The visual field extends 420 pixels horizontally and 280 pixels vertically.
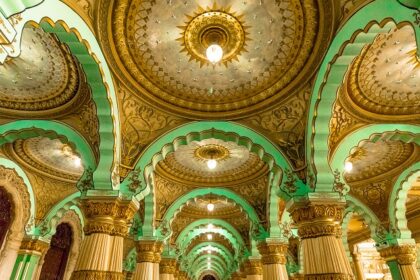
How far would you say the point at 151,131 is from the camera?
6855 millimetres

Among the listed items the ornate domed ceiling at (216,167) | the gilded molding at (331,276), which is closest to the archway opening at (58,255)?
the ornate domed ceiling at (216,167)

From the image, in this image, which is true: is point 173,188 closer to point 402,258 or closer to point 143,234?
point 143,234

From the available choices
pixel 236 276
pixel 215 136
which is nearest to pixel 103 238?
pixel 215 136

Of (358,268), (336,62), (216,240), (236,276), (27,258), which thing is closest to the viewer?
(336,62)

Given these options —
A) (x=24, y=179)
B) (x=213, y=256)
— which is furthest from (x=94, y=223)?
(x=213, y=256)

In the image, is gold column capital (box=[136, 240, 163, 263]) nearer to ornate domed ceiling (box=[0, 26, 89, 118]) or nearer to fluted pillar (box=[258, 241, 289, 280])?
fluted pillar (box=[258, 241, 289, 280])

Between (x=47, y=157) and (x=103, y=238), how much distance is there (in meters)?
5.19

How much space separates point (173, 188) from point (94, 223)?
481cm

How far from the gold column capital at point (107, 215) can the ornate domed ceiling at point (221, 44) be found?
7.54 feet

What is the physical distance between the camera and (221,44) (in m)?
5.50

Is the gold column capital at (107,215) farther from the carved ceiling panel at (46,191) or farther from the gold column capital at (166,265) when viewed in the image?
the gold column capital at (166,265)

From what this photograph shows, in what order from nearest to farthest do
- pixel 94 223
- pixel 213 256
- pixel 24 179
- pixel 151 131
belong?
pixel 94 223
pixel 151 131
pixel 24 179
pixel 213 256

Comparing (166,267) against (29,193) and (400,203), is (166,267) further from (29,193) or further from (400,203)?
(400,203)

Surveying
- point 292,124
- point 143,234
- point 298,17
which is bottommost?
point 143,234
